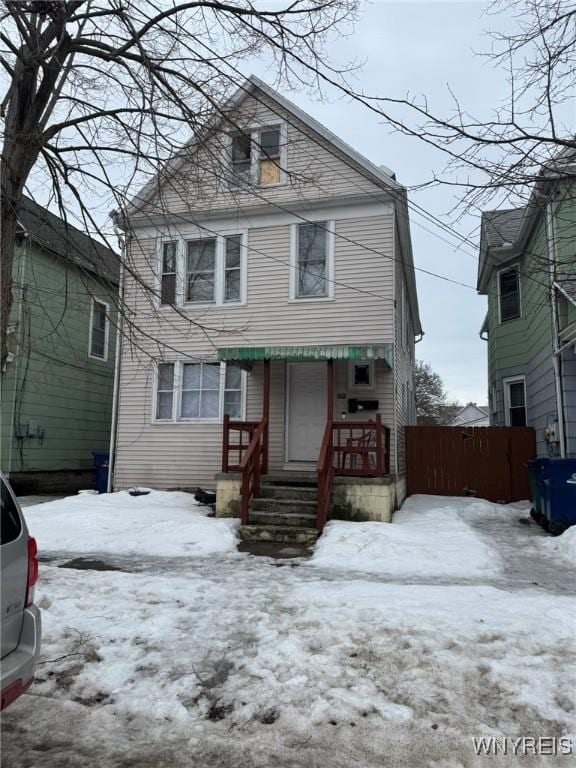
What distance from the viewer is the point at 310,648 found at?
3.85 meters

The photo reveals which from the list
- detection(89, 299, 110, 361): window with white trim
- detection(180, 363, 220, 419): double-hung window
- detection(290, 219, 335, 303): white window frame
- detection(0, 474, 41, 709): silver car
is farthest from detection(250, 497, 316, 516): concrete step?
detection(89, 299, 110, 361): window with white trim

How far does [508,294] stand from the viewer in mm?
14523

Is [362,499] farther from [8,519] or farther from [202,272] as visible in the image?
[8,519]

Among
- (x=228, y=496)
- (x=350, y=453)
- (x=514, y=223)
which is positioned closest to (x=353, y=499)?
(x=350, y=453)

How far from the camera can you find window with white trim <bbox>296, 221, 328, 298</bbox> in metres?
11.0

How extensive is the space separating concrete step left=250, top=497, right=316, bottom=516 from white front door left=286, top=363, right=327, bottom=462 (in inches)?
79.0

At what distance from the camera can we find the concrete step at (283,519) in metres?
8.20

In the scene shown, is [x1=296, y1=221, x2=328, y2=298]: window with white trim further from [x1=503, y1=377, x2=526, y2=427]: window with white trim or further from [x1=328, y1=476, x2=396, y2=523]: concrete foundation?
[x1=503, y1=377, x2=526, y2=427]: window with white trim

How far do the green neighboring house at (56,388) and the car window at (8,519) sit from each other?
9.44 m

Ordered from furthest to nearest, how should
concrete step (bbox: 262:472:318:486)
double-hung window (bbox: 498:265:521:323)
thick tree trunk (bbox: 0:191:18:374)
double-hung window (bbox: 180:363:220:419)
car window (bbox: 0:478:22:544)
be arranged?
Result: double-hung window (bbox: 498:265:521:323) → double-hung window (bbox: 180:363:220:419) → concrete step (bbox: 262:472:318:486) → thick tree trunk (bbox: 0:191:18:374) → car window (bbox: 0:478:22:544)

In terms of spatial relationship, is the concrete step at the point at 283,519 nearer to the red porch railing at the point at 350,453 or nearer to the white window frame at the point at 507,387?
the red porch railing at the point at 350,453

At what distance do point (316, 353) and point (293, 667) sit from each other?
20.8 feet

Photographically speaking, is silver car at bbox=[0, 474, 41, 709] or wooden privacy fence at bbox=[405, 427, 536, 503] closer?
silver car at bbox=[0, 474, 41, 709]

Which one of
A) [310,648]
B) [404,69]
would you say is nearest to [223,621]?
[310,648]
